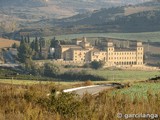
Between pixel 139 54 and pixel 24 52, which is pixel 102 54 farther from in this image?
pixel 24 52

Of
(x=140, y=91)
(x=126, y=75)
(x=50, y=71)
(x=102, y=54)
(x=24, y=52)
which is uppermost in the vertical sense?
(x=140, y=91)

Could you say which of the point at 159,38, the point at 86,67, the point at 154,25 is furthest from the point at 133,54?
the point at 154,25

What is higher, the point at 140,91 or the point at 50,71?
the point at 140,91

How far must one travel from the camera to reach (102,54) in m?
114

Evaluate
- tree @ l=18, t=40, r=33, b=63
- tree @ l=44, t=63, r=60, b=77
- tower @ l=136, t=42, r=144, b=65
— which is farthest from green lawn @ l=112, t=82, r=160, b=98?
tower @ l=136, t=42, r=144, b=65

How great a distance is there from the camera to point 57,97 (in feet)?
37.6

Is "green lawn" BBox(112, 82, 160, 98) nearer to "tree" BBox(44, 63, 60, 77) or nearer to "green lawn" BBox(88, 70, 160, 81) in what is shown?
"green lawn" BBox(88, 70, 160, 81)

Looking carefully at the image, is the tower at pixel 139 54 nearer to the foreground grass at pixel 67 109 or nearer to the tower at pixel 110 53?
the tower at pixel 110 53

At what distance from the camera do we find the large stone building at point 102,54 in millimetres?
111875

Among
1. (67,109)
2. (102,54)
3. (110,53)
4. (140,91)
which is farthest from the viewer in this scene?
(110,53)

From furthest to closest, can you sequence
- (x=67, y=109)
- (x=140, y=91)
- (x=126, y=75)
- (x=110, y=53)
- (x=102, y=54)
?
(x=110, y=53), (x=102, y=54), (x=126, y=75), (x=140, y=91), (x=67, y=109)

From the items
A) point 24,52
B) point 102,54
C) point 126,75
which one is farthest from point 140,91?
point 102,54

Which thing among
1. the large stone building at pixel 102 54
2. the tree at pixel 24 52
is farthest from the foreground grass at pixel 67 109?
the large stone building at pixel 102 54

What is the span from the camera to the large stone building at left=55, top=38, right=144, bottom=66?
112m
